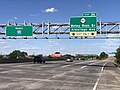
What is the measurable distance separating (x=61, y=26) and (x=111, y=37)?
778cm

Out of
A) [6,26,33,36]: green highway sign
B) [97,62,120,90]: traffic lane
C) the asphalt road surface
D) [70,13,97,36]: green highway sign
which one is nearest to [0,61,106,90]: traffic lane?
the asphalt road surface

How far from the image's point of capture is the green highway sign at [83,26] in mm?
48744

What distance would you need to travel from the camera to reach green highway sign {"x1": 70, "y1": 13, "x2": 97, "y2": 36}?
160 ft

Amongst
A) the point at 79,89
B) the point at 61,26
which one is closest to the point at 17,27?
the point at 61,26

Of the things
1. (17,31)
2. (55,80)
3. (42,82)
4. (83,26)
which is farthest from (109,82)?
(17,31)

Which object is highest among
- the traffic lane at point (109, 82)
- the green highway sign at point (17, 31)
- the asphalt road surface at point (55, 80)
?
the green highway sign at point (17, 31)

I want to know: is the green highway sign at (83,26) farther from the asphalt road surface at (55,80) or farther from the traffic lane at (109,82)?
the traffic lane at (109,82)

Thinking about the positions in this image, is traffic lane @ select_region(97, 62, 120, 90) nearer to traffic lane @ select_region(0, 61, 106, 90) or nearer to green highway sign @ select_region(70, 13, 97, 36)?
traffic lane @ select_region(0, 61, 106, 90)

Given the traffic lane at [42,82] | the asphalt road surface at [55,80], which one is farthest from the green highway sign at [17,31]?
the traffic lane at [42,82]

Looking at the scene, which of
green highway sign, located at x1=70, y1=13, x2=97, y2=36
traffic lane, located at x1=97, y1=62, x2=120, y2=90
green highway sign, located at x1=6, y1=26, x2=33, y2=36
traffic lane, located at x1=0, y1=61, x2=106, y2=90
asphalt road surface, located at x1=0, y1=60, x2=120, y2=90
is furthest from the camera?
green highway sign, located at x1=6, y1=26, x2=33, y2=36

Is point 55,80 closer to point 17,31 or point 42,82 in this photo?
point 42,82

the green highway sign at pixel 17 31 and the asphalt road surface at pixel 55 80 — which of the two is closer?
the asphalt road surface at pixel 55 80

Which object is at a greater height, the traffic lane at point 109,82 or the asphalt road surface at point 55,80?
the asphalt road surface at point 55,80

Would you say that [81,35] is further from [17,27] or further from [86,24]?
[17,27]
